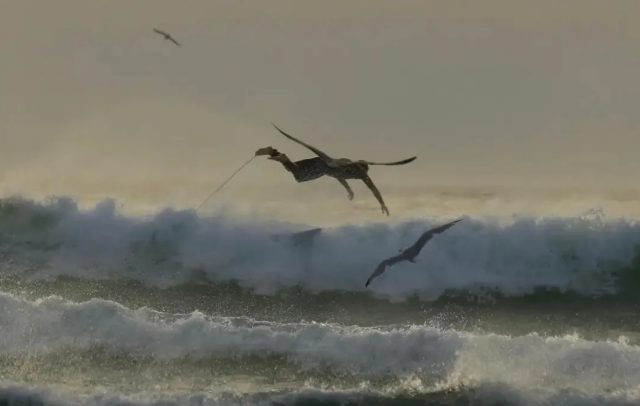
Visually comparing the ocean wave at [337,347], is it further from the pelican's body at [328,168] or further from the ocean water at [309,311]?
the pelican's body at [328,168]

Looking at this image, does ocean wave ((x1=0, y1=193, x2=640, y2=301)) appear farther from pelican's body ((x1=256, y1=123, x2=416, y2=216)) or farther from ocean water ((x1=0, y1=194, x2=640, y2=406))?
pelican's body ((x1=256, y1=123, x2=416, y2=216))

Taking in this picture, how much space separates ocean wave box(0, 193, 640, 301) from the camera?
1298 centimetres

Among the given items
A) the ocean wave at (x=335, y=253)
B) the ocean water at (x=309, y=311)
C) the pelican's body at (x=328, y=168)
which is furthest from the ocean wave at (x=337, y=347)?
the pelican's body at (x=328, y=168)

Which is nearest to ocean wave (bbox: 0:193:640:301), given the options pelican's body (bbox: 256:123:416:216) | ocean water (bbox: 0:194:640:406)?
ocean water (bbox: 0:194:640:406)

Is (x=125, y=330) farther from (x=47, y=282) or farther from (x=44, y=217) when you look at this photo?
(x=44, y=217)

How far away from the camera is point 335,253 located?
13953mm

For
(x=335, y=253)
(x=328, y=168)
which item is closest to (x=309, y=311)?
(x=335, y=253)

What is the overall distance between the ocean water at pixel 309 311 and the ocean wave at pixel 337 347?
27 mm

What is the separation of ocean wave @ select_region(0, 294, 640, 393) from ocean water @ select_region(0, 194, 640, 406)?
1.0 inches

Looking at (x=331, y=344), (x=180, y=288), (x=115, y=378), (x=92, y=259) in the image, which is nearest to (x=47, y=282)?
(x=92, y=259)

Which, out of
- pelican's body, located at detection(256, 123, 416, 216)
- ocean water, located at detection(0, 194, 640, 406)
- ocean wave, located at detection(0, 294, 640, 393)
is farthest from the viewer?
ocean wave, located at detection(0, 294, 640, 393)

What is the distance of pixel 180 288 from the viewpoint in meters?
13.2

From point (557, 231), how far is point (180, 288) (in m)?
7.45

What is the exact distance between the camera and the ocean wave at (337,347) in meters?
9.38
